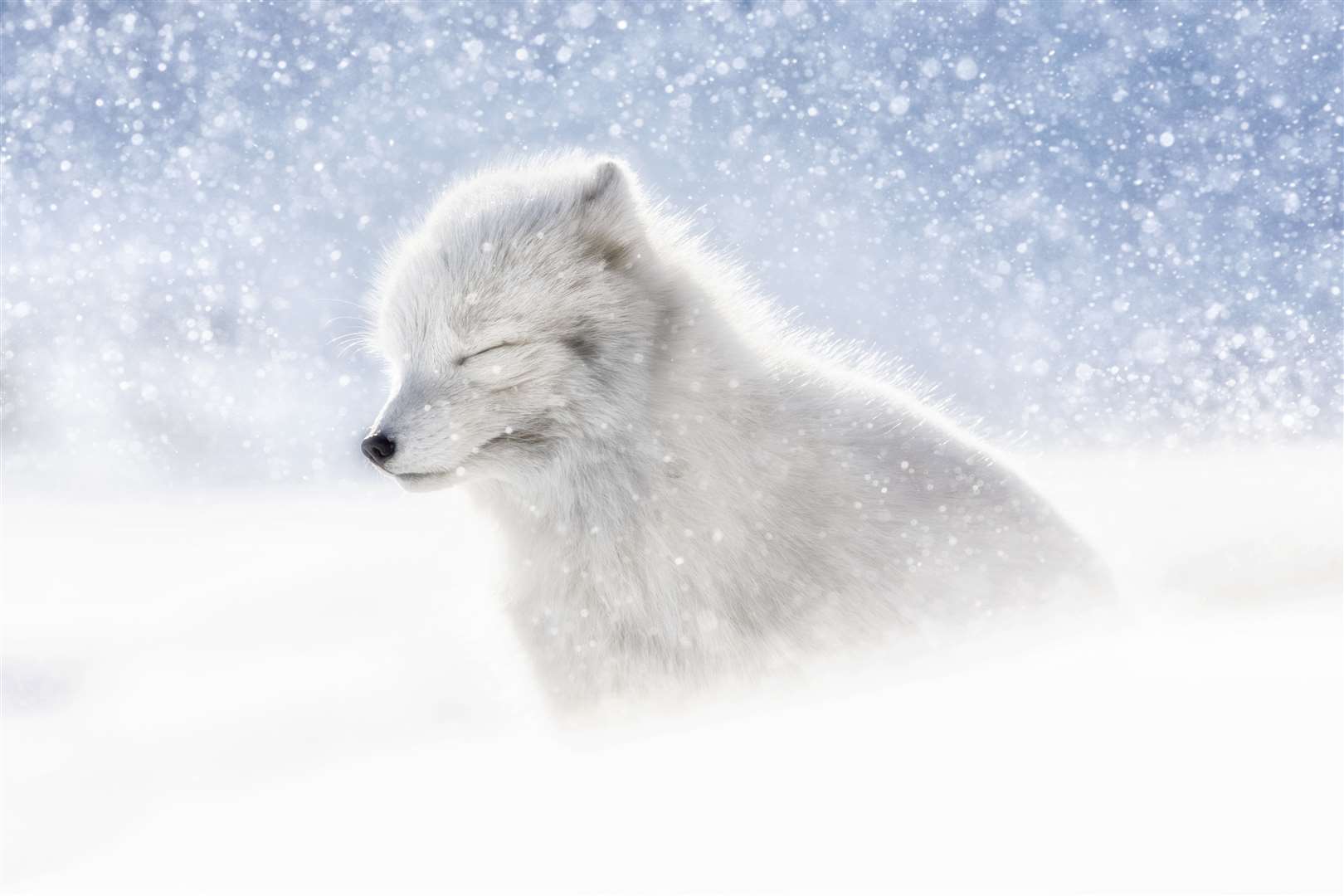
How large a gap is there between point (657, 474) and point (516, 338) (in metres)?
0.43

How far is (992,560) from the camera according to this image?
8.07 ft

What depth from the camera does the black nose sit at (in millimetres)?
2352

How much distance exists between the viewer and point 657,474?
2426 mm

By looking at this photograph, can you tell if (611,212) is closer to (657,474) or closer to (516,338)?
(516,338)

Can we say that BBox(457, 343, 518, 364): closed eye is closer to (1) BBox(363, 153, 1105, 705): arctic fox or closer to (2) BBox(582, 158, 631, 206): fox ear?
(1) BBox(363, 153, 1105, 705): arctic fox

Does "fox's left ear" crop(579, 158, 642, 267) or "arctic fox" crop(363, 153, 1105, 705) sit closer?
"arctic fox" crop(363, 153, 1105, 705)

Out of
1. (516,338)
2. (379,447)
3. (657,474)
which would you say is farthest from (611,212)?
(379,447)

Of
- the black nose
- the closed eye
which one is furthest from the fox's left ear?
the black nose

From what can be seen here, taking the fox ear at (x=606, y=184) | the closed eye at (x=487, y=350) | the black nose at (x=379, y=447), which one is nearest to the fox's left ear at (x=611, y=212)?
the fox ear at (x=606, y=184)

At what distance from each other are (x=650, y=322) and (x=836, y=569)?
699mm

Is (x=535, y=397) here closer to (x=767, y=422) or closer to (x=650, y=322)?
(x=650, y=322)

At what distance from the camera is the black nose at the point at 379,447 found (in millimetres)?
2352

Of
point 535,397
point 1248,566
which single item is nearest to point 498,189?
point 535,397

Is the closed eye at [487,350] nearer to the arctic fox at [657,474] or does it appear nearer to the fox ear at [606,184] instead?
the arctic fox at [657,474]
